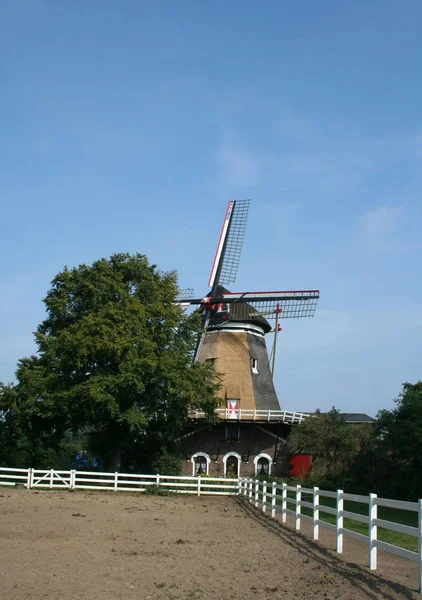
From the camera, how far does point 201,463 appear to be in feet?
136

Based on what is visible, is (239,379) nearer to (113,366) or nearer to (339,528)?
(113,366)

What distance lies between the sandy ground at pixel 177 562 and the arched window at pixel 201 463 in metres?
24.1

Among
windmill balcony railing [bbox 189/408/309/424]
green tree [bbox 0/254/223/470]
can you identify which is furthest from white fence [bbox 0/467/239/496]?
windmill balcony railing [bbox 189/408/309/424]

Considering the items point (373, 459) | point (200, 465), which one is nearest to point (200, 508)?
point (373, 459)

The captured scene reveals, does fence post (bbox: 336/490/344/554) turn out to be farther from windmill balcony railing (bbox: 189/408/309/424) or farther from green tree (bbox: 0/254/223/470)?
windmill balcony railing (bbox: 189/408/309/424)

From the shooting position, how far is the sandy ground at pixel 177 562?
776cm

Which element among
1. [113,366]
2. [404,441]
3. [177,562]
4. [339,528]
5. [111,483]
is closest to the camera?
[177,562]

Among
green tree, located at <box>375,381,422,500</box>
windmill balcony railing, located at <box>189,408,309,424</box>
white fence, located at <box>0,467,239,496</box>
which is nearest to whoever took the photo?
green tree, located at <box>375,381,422,500</box>

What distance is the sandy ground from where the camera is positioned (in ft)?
25.5

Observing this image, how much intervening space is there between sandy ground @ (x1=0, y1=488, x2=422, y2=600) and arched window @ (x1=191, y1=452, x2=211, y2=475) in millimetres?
24106

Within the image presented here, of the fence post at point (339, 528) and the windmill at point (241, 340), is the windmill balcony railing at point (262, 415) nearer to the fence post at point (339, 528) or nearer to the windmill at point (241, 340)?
the windmill at point (241, 340)

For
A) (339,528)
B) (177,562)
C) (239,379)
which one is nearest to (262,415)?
(239,379)

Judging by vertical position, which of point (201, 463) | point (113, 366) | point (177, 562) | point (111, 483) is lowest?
point (111, 483)

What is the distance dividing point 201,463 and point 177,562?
106 ft
